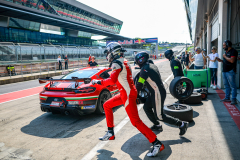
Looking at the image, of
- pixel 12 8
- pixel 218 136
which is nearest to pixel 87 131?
pixel 218 136

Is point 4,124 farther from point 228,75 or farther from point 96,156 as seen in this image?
point 228,75

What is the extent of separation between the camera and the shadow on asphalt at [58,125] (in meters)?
4.54

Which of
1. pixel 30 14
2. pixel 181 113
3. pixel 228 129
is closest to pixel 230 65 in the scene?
pixel 228 129

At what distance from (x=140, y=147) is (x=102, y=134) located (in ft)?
3.33

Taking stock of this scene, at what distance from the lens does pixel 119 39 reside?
77.6 m

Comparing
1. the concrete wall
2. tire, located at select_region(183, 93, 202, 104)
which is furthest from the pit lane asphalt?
the concrete wall

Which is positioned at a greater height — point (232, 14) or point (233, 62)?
point (232, 14)

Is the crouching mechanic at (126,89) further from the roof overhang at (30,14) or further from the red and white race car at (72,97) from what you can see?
the roof overhang at (30,14)

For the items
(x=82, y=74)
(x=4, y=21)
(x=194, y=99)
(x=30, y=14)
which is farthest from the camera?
(x=30, y=14)

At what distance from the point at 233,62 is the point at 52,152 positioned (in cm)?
561

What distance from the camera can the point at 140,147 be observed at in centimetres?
372

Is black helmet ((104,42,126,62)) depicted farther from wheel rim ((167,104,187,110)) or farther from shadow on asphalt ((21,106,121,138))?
wheel rim ((167,104,187,110))

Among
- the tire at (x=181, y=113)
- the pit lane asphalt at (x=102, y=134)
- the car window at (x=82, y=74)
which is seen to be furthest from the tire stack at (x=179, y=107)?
the car window at (x=82, y=74)

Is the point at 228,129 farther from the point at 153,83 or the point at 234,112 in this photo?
the point at 153,83
